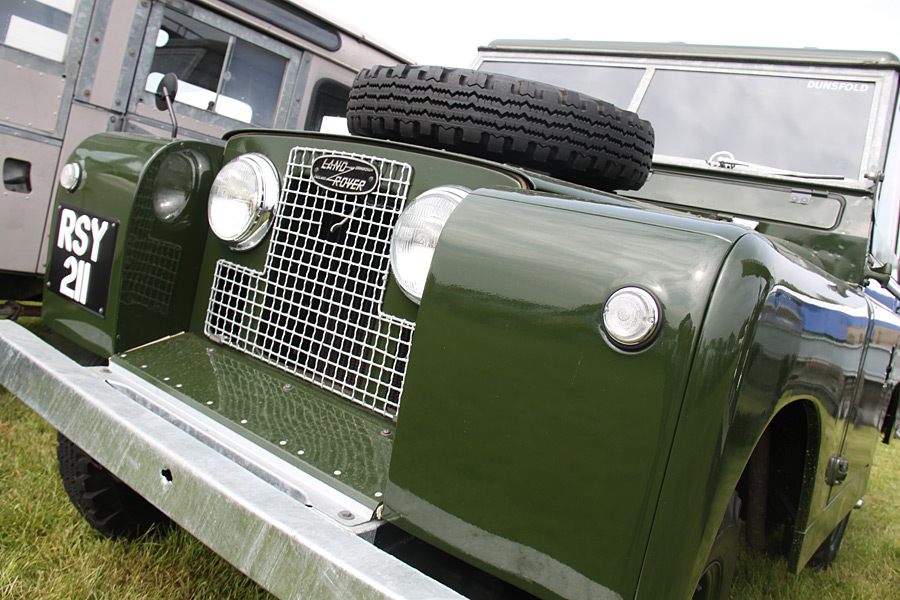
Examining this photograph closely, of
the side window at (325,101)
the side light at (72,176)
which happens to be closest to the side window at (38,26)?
the side window at (325,101)

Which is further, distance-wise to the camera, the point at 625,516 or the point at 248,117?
the point at 248,117

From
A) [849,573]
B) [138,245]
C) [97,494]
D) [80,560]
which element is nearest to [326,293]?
[138,245]

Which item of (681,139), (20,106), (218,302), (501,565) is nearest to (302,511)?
(501,565)

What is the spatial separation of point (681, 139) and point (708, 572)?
75.6 inches

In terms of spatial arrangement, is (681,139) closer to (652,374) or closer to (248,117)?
(652,374)

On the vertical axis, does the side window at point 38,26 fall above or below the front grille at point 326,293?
above

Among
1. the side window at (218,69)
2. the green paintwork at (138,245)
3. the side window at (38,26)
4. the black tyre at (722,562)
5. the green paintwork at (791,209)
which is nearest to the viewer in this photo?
the black tyre at (722,562)

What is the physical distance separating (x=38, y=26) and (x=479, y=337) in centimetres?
364

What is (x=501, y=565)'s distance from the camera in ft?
3.32

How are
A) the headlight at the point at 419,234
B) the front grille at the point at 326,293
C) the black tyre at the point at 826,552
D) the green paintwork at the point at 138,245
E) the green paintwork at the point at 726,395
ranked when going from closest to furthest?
the green paintwork at the point at 726,395, the headlight at the point at 419,234, the front grille at the point at 326,293, the green paintwork at the point at 138,245, the black tyre at the point at 826,552

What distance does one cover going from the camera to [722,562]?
50.3 inches

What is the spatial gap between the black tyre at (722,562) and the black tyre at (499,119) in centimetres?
88

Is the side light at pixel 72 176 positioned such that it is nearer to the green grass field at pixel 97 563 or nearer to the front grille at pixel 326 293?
the front grille at pixel 326 293

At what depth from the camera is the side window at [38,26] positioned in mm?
3340
